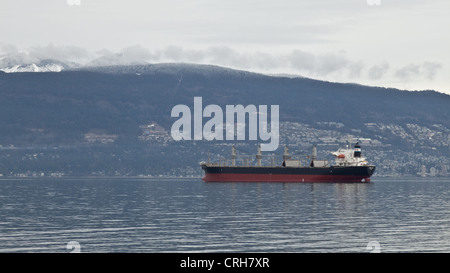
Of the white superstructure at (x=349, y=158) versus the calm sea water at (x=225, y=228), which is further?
the white superstructure at (x=349, y=158)

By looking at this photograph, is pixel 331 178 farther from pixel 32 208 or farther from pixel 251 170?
pixel 32 208

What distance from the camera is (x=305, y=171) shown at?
149125 mm

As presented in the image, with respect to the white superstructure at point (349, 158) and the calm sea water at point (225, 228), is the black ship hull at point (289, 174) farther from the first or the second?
the calm sea water at point (225, 228)

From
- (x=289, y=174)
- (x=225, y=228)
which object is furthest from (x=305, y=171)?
(x=225, y=228)

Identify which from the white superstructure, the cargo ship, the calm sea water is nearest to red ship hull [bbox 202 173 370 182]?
the cargo ship

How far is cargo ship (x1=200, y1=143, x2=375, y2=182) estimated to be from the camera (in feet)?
479

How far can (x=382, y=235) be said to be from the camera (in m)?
46.4

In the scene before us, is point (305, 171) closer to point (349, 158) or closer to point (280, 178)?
point (280, 178)

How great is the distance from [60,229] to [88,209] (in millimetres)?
20392

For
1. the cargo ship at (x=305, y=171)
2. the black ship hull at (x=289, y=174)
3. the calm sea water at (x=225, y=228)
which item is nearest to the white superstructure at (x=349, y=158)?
the cargo ship at (x=305, y=171)

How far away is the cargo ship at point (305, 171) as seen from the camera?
479 feet
